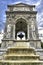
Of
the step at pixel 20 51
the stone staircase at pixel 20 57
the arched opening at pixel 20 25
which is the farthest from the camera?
the arched opening at pixel 20 25

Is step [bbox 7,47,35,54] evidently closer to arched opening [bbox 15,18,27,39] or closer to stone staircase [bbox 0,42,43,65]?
stone staircase [bbox 0,42,43,65]

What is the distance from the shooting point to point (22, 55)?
8125 mm

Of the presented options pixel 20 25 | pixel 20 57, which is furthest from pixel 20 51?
pixel 20 25

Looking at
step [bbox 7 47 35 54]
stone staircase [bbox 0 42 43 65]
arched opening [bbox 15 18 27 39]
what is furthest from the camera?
arched opening [bbox 15 18 27 39]

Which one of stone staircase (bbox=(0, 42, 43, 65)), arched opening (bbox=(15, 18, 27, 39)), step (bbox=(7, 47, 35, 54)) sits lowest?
stone staircase (bbox=(0, 42, 43, 65))

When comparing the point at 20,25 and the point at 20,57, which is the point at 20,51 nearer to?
the point at 20,57

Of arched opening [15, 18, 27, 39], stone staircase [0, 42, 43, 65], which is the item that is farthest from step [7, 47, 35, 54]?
arched opening [15, 18, 27, 39]

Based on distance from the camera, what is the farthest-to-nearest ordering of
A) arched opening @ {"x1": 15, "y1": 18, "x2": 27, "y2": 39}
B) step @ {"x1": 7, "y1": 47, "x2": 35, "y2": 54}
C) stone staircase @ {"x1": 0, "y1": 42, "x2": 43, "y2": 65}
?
1. arched opening @ {"x1": 15, "y1": 18, "x2": 27, "y2": 39}
2. step @ {"x1": 7, "y1": 47, "x2": 35, "y2": 54}
3. stone staircase @ {"x1": 0, "y1": 42, "x2": 43, "y2": 65}

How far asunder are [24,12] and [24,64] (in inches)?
801

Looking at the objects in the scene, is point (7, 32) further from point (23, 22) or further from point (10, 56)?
point (10, 56)

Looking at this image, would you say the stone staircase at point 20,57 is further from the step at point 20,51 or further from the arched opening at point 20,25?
the arched opening at point 20,25

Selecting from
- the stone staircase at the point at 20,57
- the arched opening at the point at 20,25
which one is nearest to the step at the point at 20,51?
the stone staircase at the point at 20,57

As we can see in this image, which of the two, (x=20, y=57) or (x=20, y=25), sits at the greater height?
(x=20, y=25)

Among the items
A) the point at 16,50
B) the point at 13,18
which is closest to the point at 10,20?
the point at 13,18
